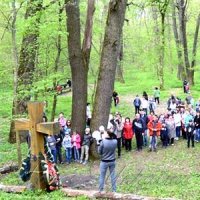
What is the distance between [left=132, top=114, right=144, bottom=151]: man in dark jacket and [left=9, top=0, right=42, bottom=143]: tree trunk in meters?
4.42

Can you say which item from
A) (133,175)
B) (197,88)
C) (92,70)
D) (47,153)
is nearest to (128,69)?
(197,88)

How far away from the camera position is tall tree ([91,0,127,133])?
1230 cm

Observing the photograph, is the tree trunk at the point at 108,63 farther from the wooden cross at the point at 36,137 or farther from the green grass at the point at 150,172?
the wooden cross at the point at 36,137

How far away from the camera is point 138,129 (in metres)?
13.4

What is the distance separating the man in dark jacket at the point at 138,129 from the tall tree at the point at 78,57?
206 centimetres

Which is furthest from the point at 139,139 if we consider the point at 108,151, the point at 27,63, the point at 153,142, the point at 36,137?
the point at 36,137

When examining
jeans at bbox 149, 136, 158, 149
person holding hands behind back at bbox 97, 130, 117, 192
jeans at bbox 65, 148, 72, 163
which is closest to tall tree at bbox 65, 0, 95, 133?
jeans at bbox 65, 148, 72, 163

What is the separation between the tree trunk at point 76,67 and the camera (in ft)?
42.7

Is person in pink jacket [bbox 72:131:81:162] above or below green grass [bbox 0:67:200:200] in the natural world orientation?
above

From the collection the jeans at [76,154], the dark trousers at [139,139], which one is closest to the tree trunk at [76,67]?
the jeans at [76,154]

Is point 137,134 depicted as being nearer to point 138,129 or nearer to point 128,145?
point 138,129

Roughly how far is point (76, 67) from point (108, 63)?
1.48 meters

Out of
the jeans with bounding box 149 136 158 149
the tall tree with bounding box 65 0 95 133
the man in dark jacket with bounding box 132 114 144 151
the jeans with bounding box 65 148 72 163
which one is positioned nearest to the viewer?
the jeans with bounding box 65 148 72 163

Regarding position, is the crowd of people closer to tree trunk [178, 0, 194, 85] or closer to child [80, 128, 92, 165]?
child [80, 128, 92, 165]
